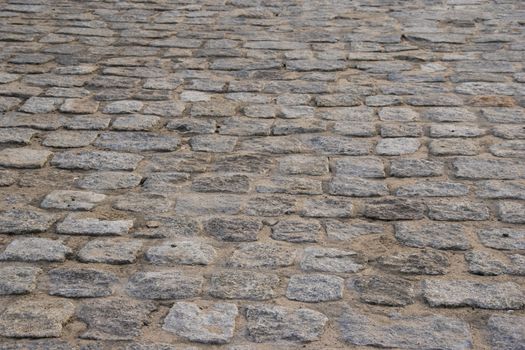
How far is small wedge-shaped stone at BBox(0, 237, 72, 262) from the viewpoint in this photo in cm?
328

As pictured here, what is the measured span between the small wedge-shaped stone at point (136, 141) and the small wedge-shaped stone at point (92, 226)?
836mm

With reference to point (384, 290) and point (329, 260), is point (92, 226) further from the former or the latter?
point (384, 290)

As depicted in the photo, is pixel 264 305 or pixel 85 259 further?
pixel 85 259

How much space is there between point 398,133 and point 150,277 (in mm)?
1911

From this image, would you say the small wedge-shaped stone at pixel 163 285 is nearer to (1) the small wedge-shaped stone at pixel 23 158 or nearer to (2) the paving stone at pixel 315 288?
(2) the paving stone at pixel 315 288

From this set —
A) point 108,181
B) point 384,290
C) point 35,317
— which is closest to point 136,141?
point 108,181

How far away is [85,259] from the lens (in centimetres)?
328

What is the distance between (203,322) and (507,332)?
0.99 meters

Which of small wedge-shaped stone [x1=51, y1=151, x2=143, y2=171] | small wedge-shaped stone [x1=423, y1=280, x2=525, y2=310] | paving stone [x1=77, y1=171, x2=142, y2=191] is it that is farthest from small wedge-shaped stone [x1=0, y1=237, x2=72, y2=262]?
small wedge-shaped stone [x1=423, y1=280, x2=525, y2=310]

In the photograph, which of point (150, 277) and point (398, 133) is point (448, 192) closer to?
point (398, 133)

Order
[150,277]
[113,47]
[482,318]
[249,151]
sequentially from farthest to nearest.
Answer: [113,47] < [249,151] < [150,277] < [482,318]

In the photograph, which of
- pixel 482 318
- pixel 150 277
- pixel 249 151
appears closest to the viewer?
pixel 482 318

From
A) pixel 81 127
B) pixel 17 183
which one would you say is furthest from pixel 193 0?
pixel 17 183

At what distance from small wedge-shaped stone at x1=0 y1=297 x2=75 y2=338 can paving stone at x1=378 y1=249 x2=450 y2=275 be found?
1172mm
